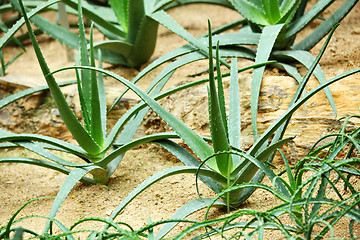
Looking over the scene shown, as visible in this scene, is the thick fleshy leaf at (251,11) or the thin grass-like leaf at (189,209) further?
the thick fleshy leaf at (251,11)

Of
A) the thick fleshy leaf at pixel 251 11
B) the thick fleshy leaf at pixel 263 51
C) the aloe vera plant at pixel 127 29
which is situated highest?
the aloe vera plant at pixel 127 29

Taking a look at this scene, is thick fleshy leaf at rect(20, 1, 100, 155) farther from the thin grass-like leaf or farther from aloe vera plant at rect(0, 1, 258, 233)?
the thin grass-like leaf

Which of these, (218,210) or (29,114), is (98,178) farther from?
(29,114)

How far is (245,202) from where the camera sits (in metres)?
1.07

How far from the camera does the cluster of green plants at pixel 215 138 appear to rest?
0.80m

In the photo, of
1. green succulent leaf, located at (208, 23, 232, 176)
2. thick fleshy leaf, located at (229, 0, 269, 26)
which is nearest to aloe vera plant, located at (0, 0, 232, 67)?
thick fleshy leaf, located at (229, 0, 269, 26)

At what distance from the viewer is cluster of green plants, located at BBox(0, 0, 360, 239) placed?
0.80 metres

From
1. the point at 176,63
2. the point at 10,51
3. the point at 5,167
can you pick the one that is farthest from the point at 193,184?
the point at 10,51

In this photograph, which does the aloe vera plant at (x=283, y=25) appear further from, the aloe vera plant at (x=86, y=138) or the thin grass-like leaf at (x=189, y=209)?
the thin grass-like leaf at (x=189, y=209)

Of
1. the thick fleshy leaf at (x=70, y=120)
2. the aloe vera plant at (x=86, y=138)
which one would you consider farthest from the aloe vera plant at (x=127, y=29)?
the thick fleshy leaf at (x=70, y=120)

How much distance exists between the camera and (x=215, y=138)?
3.08 feet

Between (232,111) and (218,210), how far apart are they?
9.9 inches

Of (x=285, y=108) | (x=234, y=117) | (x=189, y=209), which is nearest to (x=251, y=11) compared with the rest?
(x=285, y=108)

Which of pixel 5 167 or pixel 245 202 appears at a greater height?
pixel 5 167
